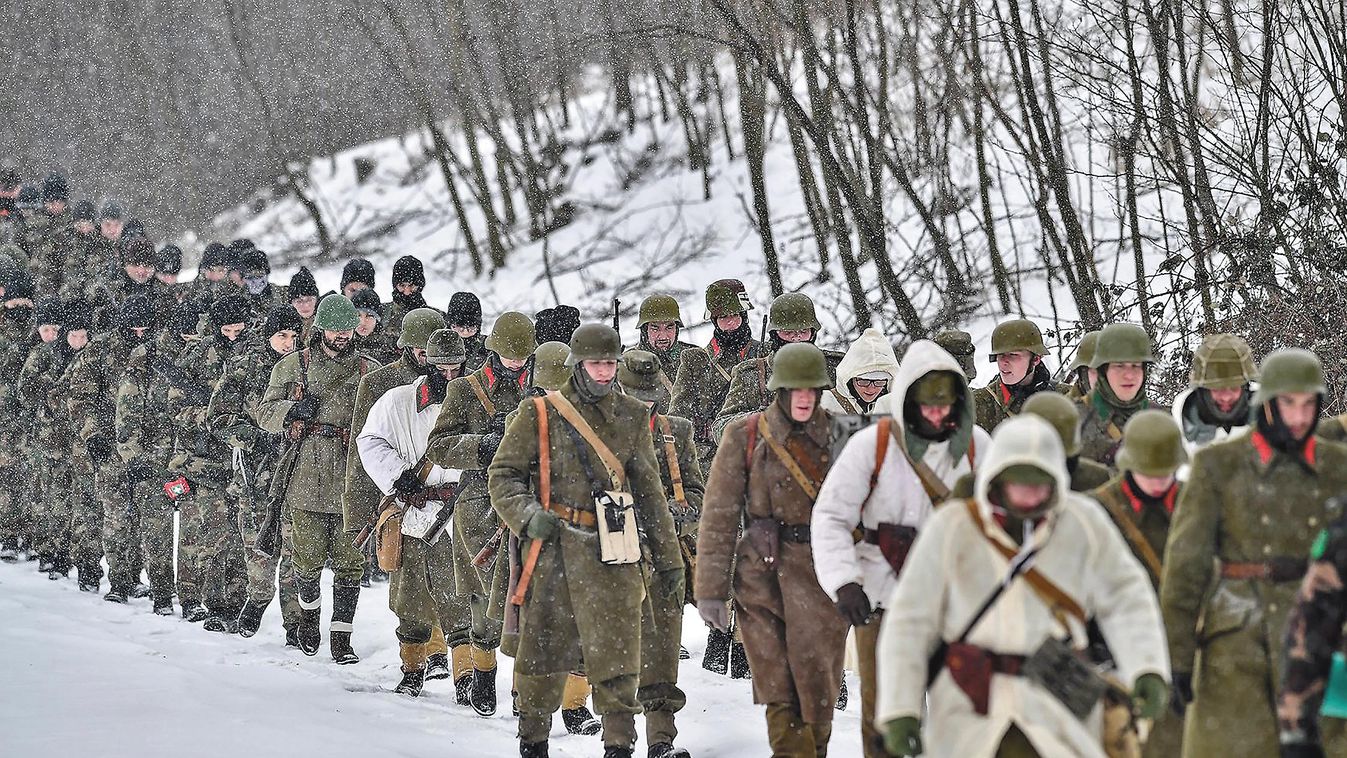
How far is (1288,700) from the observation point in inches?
173

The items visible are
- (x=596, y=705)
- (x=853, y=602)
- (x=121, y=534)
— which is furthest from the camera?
(x=121, y=534)

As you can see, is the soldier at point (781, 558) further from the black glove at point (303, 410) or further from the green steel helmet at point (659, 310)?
the black glove at point (303, 410)

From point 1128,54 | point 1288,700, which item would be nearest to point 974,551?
point 1288,700

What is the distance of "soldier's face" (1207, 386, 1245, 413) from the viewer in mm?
6246

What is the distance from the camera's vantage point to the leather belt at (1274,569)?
4.97 meters

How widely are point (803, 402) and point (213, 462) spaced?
19.1 feet

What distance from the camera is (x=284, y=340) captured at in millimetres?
11023

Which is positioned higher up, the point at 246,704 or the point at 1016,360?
the point at 1016,360

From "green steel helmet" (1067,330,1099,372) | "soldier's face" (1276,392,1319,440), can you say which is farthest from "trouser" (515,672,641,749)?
"soldier's face" (1276,392,1319,440)

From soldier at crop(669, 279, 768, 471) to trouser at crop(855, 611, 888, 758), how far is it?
3.76 metres

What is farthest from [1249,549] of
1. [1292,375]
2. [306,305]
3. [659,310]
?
[306,305]

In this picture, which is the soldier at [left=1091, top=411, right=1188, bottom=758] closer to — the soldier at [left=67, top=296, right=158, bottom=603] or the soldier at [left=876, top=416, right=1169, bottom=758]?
the soldier at [left=876, top=416, right=1169, bottom=758]

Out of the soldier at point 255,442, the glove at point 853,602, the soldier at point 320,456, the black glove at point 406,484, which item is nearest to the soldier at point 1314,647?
the glove at point 853,602

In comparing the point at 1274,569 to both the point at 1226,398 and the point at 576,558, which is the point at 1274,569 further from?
the point at 576,558
